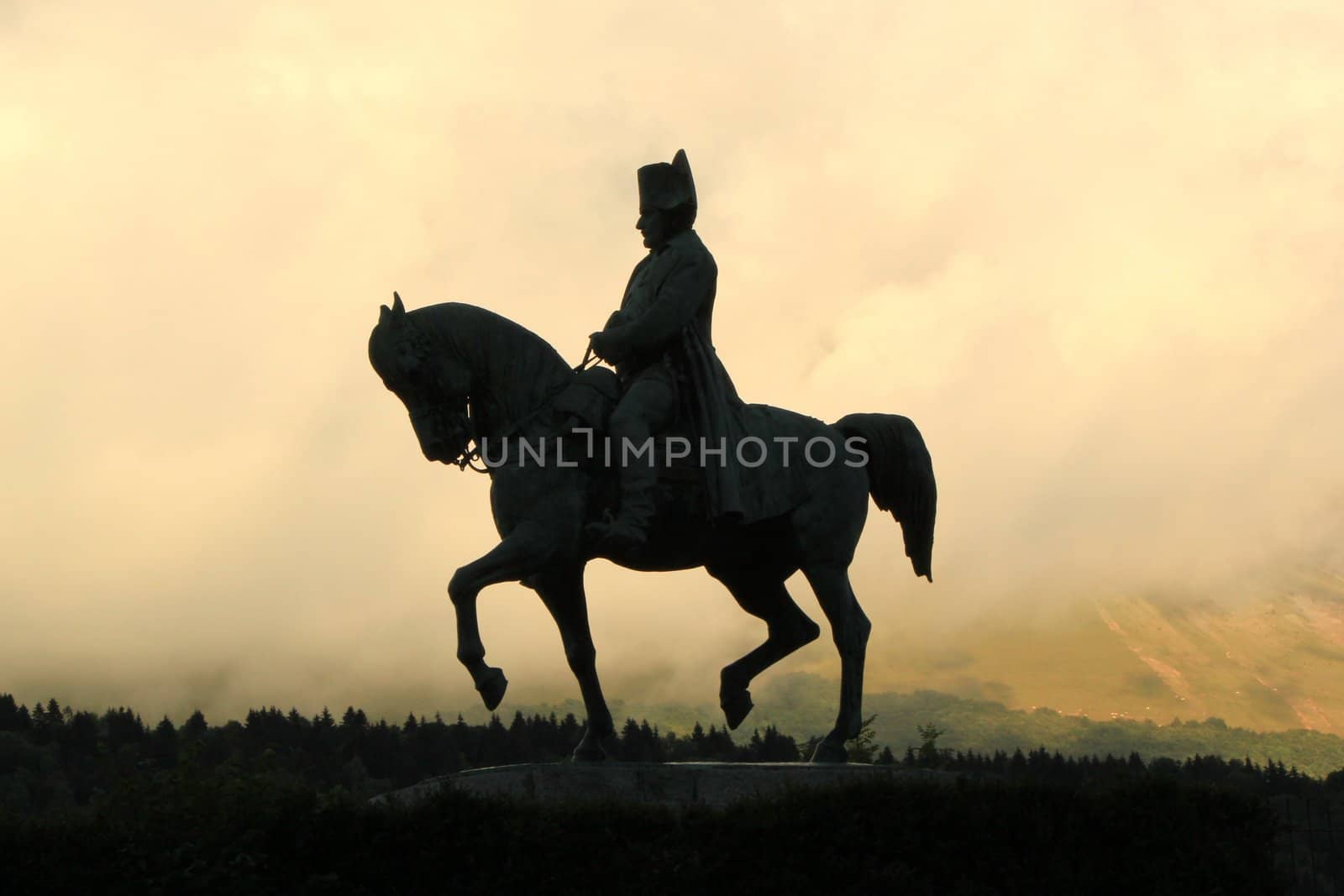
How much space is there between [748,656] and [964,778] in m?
2.45

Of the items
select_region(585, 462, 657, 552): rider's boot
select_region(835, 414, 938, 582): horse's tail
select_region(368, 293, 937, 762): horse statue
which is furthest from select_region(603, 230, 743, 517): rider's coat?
select_region(835, 414, 938, 582): horse's tail

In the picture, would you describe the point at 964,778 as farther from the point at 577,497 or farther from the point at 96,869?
the point at 96,869

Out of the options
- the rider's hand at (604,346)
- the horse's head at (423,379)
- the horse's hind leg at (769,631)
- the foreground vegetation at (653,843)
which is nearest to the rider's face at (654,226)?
the rider's hand at (604,346)

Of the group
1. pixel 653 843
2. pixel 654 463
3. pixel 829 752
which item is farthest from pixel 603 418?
pixel 653 843

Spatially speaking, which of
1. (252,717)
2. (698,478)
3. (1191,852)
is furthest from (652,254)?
(252,717)

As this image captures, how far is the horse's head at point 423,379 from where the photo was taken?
12.0m

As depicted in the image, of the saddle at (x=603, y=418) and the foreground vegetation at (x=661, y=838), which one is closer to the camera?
the foreground vegetation at (x=661, y=838)

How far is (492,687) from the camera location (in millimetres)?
11523

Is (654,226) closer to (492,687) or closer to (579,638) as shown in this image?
(579,638)

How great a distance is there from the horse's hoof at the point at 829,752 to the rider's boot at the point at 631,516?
2002 mm

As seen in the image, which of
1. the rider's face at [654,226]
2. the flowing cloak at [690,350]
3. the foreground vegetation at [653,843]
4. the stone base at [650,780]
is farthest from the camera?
the rider's face at [654,226]

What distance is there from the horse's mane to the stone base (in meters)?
2.34

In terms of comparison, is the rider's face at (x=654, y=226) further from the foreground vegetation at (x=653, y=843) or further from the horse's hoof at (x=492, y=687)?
the foreground vegetation at (x=653, y=843)

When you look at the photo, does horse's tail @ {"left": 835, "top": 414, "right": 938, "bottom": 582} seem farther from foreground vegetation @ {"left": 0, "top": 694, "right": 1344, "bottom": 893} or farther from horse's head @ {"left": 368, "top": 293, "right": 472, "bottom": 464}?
horse's head @ {"left": 368, "top": 293, "right": 472, "bottom": 464}
